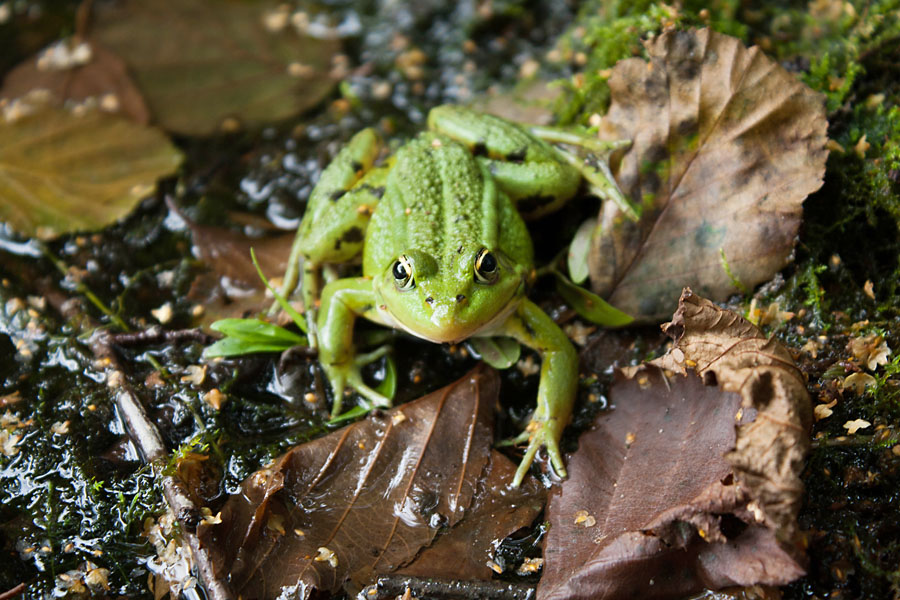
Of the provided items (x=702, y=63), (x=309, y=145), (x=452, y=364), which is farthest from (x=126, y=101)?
(x=702, y=63)

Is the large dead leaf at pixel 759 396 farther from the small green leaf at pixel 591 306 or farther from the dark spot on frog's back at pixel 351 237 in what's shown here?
the dark spot on frog's back at pixel 351 237

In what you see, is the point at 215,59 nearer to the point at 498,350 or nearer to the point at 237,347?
the point at 237,347

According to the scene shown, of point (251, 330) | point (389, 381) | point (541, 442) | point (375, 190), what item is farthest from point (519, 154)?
point (251, 330)

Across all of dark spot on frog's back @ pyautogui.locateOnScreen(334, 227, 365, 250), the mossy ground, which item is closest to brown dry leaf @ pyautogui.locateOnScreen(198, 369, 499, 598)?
dark spot on frog's back @ pyautogui.locateOnScreen(334, 227, 365, 250)

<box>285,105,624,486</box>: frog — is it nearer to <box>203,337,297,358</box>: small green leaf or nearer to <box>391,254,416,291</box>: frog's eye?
<box>391,254,416,291</box>: frog's eye

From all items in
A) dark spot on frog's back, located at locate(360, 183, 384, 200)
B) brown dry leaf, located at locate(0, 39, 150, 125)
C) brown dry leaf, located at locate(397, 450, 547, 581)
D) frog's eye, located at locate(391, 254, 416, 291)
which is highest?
frog's eye, located at locate(391, 254, 416, 291)

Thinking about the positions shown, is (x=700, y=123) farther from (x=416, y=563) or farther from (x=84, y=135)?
(x=84, y=135)

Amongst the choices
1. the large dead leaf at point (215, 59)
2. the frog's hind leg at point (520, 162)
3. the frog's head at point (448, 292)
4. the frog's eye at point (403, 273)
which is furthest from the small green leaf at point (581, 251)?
the large dead leaf at point (215, 59)
